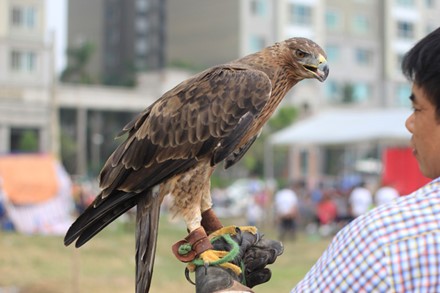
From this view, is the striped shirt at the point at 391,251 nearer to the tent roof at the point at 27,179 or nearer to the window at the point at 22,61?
the tent roof at the point at 27,179

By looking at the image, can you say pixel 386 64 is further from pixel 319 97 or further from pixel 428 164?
pixel 428 164

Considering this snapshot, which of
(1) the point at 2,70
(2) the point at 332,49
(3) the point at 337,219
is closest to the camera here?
(3) the point at 337,219

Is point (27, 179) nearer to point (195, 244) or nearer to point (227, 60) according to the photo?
point (195, 244)

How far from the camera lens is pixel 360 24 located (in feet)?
176

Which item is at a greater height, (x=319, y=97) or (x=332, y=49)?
(x=332, y=49)

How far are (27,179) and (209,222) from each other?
16.1 m

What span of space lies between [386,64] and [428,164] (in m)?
54.1

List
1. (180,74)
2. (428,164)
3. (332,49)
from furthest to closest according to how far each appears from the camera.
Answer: (332,49) → (180,74) → (428,164)

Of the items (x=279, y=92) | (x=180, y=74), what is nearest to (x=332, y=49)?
(x=180, y=74)

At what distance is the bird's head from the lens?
3283mm

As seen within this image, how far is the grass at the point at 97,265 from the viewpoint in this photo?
34.7 feet

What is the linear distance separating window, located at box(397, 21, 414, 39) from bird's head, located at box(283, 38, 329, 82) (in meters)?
53.3

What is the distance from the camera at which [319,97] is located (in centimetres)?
5003

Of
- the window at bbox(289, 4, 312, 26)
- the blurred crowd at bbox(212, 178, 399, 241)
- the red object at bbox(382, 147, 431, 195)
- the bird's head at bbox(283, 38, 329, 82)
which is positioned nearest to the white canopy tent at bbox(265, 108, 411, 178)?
the red object at bbox(382, 147, 431, 195)
